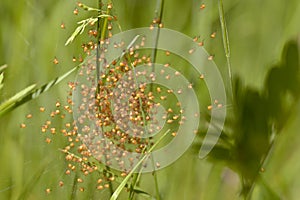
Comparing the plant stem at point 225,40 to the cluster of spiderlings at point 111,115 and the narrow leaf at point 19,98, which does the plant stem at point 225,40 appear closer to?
the cluster of spiderlings at point 111,115

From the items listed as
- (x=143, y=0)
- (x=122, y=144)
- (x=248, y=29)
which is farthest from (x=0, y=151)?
(x=248, y=29)

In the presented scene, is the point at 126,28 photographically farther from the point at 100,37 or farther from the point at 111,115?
the point at 111,115

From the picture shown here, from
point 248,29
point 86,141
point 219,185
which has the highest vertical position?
point 248,29

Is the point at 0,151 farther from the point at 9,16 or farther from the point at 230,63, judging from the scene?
the point at 230,63

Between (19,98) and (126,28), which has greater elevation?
(126,28)

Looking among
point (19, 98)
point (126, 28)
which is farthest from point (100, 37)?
point (19, 98)

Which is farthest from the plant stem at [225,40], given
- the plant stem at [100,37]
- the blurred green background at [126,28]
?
the plant stem at [100,37]

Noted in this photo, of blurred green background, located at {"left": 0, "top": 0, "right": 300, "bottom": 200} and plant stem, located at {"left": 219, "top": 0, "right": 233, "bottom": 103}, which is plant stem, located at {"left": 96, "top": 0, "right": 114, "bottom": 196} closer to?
blurred green background, located at {"left": 0, "top": 0, "right": 300, "bottom": 200}

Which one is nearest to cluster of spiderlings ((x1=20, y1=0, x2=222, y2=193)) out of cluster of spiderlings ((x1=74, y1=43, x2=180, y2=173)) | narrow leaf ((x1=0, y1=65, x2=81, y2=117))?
→ cluster of spiderlings ((x1=74, y1=43, x2=180, y2=173))

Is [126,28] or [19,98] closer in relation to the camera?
[19,98]
